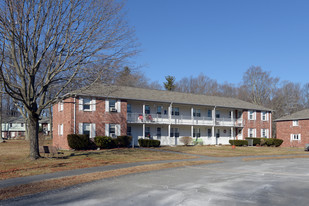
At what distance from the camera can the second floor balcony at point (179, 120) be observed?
32.9 meters

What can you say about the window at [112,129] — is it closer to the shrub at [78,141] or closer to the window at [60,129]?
the shrub at [78,141]

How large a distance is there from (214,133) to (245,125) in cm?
465

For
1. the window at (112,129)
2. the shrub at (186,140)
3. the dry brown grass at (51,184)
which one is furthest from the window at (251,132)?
the dry brown grass at (51,184)

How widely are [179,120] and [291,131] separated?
18933mm

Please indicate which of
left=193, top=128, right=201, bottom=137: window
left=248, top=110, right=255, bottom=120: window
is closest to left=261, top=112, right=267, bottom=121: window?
left=248, top=110, right=255, bottom=120: window

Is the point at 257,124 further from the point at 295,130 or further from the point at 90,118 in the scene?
the point at 90,118

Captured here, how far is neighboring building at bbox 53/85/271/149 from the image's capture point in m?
29.4

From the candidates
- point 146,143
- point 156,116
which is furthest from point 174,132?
point 146,143

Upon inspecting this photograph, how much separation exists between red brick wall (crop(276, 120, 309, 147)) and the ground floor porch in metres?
8.22

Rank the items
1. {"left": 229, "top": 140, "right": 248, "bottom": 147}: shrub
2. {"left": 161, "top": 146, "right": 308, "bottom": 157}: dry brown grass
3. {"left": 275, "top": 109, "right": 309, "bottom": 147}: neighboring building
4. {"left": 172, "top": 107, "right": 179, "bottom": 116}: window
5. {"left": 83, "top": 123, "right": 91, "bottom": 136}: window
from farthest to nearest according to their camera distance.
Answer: {"left": 275, "top": 109, "right": 309, "bottom": 147}: neighboring building, {"left": 229, "top": 140, "right": 248, "bottom": 147}: shrub, {"left": 172, "top": 107, "right": 179, "bottom": 116}: window, {"left": 83, "top": 123, "right": 91, "bottom": 136}: window, {"left": 161, "top": 146, "right": 308, "bottom": 157}: dry brown grass

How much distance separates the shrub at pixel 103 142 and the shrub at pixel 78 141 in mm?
946

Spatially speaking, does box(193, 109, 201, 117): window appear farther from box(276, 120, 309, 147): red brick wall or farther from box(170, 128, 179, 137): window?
box(276, 120, 309, 147): red brick wall

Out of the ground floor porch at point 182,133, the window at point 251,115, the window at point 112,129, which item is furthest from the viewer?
the window at point 251,115

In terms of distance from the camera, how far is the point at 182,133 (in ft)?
124
